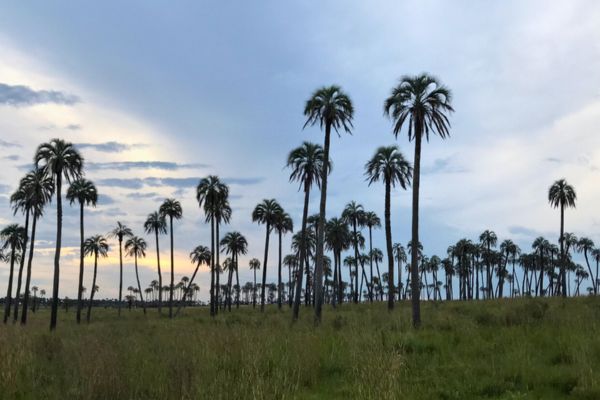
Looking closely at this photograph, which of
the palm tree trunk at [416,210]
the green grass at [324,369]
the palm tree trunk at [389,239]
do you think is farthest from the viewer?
the palm tree trunk at [389,239]

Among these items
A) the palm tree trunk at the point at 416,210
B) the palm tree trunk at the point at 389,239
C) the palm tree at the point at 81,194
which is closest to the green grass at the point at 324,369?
the palm tree trunk at the point at 416,210

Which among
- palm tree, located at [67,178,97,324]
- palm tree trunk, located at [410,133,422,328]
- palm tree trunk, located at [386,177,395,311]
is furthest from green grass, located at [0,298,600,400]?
palm tree, located at [67,178,97,324]

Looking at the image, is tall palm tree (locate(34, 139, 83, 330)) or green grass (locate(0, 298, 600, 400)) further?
tall palm tree (locate(34, 139, 83, 330))

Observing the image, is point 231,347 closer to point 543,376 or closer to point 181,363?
point 181,363

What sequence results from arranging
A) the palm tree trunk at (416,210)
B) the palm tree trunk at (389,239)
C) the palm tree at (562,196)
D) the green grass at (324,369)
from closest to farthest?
the green grass at (324,369) → the palm tree trunk at (416,210) → the palm tree trunk at (389,239) → the palm tree at (562,196)

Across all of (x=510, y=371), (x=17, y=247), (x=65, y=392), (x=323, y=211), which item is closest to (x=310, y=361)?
(x=510, y=371)

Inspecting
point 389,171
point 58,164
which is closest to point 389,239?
point 389,171

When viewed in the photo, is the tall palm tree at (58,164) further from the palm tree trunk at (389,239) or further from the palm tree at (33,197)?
the palm tree trunk at (389,239)

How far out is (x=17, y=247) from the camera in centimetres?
6359

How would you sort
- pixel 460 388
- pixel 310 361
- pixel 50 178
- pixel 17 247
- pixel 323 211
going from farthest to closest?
pixel 17 247 < pixel 50 178 < pixel 323 211 < pixel 310 361 < pixel 460 388

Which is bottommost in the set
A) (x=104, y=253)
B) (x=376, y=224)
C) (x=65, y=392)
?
(x=65, y=392)

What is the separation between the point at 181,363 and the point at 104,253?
6887cm

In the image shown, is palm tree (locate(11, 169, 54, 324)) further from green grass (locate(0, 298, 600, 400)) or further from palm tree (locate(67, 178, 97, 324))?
green grass (locate(0, 298, 600, 400))

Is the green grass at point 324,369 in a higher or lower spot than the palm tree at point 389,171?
lower
